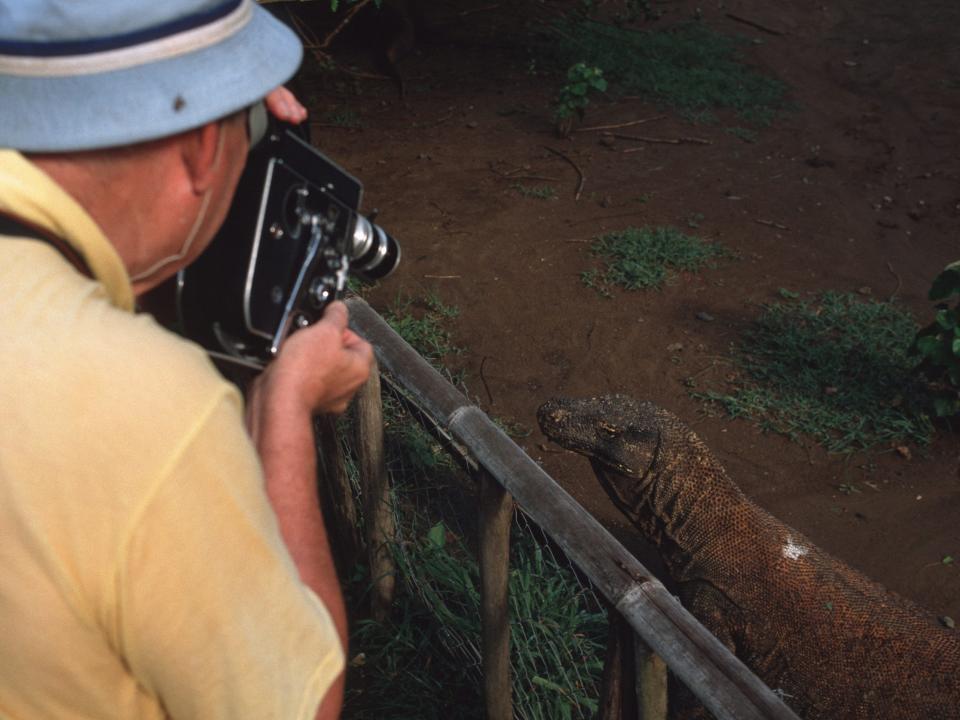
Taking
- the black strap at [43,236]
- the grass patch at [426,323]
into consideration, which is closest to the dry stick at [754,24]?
the grass patch at [426,323]

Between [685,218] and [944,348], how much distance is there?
2356 mm

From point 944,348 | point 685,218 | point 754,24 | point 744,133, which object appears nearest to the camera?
point 944,348

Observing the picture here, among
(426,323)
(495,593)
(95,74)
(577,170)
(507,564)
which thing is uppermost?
(95,74)

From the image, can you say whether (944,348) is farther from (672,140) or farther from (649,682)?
(672,140)

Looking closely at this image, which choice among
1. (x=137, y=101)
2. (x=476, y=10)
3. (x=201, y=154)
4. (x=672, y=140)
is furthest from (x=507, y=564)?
(x=476, y=10)

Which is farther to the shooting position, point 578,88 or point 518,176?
point 578,88

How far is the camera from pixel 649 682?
197 centimetres

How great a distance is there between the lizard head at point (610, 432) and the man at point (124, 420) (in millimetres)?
2769

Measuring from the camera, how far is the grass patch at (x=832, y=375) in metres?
4.59

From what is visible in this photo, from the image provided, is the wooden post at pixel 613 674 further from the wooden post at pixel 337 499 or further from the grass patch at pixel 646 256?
the grass patch at pixel 646 256

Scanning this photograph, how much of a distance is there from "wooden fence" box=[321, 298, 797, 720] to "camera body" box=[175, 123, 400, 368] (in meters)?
0.92

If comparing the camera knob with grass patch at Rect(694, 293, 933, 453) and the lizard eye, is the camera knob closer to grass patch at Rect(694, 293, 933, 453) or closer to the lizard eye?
the lizard eye

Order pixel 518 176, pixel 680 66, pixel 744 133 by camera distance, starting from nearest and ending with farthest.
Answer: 1. pixel 518 176
2. pixel 744 133
3. pixel 680 66

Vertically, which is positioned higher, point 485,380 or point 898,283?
point 485,380
